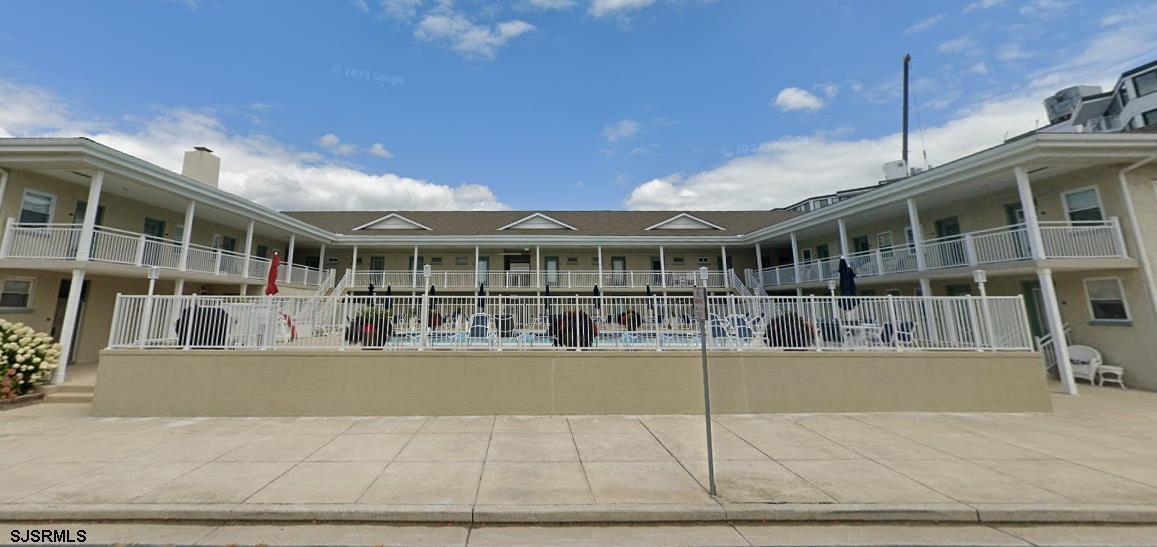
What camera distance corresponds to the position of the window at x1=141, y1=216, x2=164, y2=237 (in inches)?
541

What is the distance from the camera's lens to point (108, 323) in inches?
497

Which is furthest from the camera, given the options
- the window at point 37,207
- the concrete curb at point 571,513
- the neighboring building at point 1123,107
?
the neighboring building at point 1123,107

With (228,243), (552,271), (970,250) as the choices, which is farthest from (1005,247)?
(228,243)

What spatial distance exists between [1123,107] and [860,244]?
2383 centimetres

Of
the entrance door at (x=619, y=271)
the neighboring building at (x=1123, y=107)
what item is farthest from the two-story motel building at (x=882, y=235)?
the neighboring building at (x=1123, y=107)

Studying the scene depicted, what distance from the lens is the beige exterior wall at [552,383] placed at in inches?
269

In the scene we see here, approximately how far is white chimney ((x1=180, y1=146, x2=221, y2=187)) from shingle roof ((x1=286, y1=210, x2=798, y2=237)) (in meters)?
7.91

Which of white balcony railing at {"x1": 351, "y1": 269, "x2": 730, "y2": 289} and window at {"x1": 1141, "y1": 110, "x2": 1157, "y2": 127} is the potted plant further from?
window at {"x1": 1141, "y1": 110, "x2": 1157, "y2": 127}

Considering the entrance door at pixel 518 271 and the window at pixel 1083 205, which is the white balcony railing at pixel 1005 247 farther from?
the entrance door at pixel 518 271

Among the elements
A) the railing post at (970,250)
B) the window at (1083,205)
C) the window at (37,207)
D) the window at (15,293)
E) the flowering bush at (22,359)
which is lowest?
the flowering bush at (22,359)

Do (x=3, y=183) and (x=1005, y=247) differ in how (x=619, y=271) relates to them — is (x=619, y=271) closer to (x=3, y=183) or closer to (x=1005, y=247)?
(x=1005, y=247)

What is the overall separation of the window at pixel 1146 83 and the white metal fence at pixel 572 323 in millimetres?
31380

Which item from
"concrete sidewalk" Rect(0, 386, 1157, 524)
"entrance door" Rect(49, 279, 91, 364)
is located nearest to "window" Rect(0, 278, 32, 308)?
"entrance door" Rect(49, 279, 91, 364)

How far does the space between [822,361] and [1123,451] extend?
360 cm
